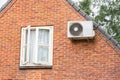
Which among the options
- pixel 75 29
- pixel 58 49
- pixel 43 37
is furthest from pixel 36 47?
pixel 75 29

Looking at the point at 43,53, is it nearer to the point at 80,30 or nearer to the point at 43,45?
the point at 43,45

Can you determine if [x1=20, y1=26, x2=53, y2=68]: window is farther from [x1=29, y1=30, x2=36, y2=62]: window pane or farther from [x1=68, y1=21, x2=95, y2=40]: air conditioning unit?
[x1=68, y1=21, x2=95, y2=40]: air conditioning unit

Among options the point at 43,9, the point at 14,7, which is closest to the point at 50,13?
the point at 43,9

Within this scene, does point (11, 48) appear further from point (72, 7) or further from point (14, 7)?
point (72, 7)

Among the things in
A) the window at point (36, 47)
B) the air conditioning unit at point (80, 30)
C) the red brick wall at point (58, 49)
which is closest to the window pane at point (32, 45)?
the window at point (36, 47)

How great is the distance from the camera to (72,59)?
14.8 metres

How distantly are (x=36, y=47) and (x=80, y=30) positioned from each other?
5.77 ft

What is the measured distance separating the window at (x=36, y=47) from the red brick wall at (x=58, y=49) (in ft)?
0.62

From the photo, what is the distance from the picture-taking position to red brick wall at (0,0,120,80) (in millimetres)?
14516

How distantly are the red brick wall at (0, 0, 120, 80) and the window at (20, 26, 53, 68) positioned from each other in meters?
0.19

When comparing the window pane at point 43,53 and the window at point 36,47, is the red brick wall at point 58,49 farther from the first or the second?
the window pane at point 43,53

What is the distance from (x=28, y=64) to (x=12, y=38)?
4.16 feet

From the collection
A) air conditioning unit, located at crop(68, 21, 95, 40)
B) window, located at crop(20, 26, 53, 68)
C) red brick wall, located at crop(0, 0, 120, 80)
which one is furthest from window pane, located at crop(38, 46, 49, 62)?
air conditioning unit, located at crop(68, 21, 95, 40)

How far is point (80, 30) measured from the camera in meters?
14.5
